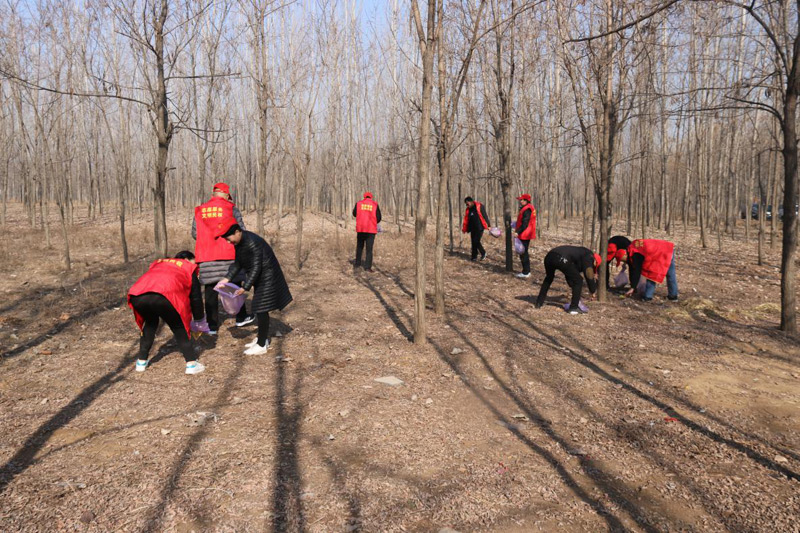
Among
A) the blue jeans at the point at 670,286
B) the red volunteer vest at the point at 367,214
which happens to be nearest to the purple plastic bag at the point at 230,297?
the red volunteer vest at the point at 367,214

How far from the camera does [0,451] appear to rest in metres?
3.29

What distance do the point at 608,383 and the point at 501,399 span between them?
1.18 meters

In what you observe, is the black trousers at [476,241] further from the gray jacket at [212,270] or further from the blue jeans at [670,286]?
the gray jacket at [212,270]

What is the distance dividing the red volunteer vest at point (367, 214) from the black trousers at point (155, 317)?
19.3 ft

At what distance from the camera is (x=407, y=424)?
3832 mm

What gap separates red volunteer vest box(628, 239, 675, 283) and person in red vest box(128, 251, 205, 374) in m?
7.02

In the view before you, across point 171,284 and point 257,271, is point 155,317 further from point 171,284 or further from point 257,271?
point 257,271

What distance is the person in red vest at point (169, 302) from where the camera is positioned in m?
4.50

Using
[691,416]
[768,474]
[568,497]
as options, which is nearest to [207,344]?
[568,497]

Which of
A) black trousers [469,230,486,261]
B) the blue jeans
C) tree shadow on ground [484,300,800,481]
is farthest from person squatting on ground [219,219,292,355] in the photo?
black trousers [469,230,486,261]

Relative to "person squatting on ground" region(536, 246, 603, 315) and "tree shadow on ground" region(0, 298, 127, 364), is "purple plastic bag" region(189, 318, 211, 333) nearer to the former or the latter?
"tree shadow on ground" region(0, 298, 127, 364)

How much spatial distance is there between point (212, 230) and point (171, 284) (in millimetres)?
1384

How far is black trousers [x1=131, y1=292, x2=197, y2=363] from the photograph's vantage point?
4.50 meters

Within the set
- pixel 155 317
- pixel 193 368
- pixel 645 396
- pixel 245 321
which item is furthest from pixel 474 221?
pixel 155 317
